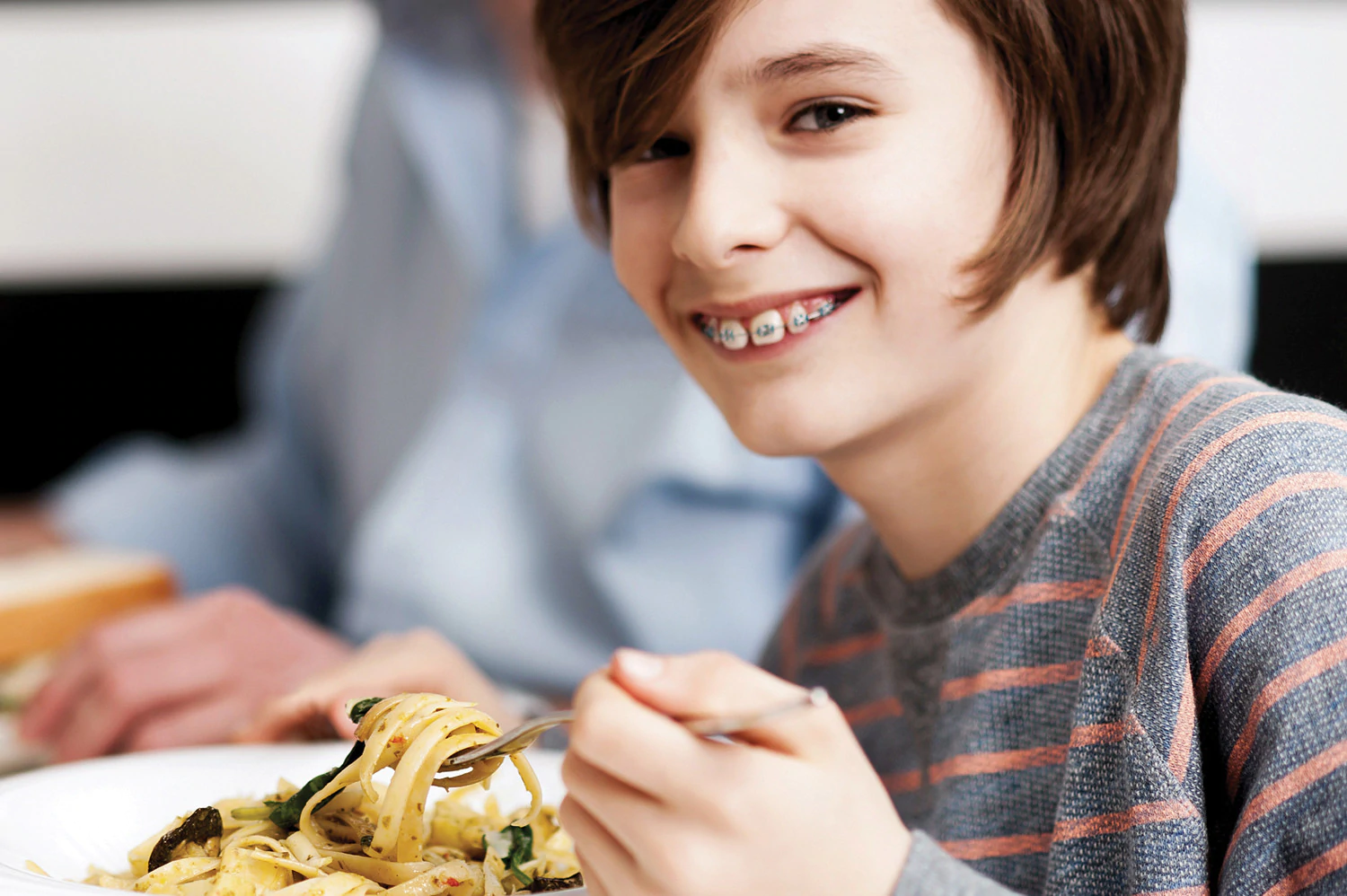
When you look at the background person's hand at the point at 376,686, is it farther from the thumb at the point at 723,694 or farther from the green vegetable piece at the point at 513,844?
the thumb at the point at 723,694

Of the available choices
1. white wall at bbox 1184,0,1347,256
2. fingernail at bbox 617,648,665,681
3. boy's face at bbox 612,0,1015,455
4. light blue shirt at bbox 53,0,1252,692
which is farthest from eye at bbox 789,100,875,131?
white wall at bbox 1184,0,1347,256

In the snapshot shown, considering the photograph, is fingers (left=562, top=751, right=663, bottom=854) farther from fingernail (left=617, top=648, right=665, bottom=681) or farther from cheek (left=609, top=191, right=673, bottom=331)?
cheek (left=609, top=191, right=673, bottom=331)

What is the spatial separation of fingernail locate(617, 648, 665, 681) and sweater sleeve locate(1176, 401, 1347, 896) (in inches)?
10.9

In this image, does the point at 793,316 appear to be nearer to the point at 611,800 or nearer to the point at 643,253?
the point at 643,253

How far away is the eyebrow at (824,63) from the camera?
0.67 metres

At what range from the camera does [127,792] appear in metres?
0.67

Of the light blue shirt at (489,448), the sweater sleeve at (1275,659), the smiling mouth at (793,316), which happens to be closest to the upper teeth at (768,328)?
the smiling mouth at (793,316)

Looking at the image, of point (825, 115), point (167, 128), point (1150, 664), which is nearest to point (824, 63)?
point (825, 115)

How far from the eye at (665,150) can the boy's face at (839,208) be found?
0.05ft

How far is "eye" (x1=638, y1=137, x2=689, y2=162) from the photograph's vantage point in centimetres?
77

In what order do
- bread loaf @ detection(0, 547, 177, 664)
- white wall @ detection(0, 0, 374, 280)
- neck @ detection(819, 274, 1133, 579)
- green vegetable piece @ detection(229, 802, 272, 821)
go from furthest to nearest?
white wall @ detection(0, 0, 374, 280) < bread loaf @ detection(0, 547, 177, 664) < neck @ detection(819, 274, 1133, 579) < green vegetable piece @ detection(229, 802, 272, 821)

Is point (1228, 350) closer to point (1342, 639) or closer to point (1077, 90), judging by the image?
point (1077, 90)

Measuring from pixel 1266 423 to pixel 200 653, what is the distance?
83 cm

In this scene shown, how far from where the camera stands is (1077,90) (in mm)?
757
